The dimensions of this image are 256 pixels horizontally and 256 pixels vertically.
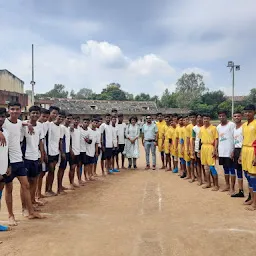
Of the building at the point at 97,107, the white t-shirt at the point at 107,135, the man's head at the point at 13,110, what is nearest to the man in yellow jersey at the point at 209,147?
the white t-shirt at the point at 107,135

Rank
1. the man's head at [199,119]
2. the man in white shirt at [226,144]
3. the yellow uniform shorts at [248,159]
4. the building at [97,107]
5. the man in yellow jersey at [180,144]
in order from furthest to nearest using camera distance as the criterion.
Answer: the building at [97,107], the man in yellow jersey at [180,144], the man's head at [199,119], the man in white shirt at [226,144], the yellow uniform shorts at [248,159]

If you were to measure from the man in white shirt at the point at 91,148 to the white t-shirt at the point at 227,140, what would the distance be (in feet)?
12.5

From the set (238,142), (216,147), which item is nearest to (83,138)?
(216,147)

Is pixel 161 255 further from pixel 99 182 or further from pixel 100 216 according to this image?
pixel 99 182

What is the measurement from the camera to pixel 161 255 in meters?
3.91

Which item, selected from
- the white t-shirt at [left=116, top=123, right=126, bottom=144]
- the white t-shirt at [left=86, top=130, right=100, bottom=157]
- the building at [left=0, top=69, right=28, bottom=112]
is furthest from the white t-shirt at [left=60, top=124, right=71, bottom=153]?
the building at [left=0, top=69, right=28, bottom=112]

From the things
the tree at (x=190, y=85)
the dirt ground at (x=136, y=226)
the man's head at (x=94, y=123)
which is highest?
the tree at (x=190, y=85)

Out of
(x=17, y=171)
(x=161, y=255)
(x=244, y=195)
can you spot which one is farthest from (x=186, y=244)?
(x=244, y=195)

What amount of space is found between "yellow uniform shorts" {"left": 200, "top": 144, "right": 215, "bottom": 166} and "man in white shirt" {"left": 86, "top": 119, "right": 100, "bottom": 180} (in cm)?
330

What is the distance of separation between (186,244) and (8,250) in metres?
2.37

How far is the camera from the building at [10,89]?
88.0 ft

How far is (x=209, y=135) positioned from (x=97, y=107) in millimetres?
38448

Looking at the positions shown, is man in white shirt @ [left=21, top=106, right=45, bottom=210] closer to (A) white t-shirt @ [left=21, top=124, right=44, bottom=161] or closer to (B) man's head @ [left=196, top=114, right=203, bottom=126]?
(A) white t-shirt @ [left=21, top=124, right=44, bottom=161]

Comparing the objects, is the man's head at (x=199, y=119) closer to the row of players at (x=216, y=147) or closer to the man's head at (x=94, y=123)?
the row of players at (x=216, y=147)
